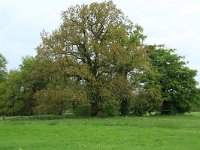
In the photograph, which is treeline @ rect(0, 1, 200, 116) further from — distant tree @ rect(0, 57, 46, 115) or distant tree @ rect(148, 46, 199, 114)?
distant tree @ rect(148, 46, 199, 114)

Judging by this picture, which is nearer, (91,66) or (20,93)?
(91,66)

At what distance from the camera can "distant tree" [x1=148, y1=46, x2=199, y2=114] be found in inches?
2911

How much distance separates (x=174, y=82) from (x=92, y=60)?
19242 millimetres

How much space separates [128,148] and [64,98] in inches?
1381

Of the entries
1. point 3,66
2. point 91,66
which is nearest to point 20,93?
point 91,66

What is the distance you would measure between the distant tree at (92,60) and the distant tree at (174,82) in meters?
13.8

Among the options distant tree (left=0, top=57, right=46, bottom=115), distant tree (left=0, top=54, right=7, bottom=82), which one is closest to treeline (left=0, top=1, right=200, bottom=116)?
distant tree (left=0, top=57, right=46, bottom=115)

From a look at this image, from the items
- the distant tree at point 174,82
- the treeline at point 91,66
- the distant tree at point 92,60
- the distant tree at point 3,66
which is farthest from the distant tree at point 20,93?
the distant tree at point 3,66

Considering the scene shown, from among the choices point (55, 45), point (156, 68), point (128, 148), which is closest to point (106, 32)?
point (55, 45)

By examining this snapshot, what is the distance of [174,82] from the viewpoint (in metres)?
73.4

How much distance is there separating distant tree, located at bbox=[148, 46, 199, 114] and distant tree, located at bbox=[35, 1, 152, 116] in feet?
45.3

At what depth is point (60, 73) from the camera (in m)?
56.7

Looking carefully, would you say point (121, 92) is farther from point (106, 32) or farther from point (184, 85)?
point (184, 85)

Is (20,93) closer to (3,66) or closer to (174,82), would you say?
(174,82)
